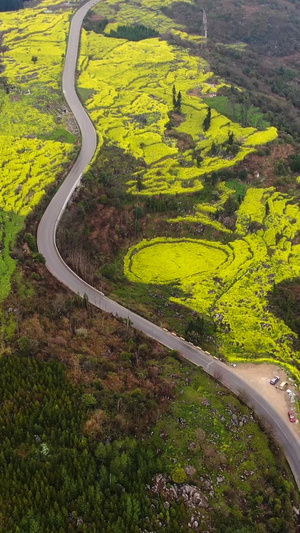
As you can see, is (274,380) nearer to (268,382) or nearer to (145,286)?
(268,382)

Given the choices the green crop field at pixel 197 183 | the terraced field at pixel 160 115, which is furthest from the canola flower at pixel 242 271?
the terraced field at pixel 160 115

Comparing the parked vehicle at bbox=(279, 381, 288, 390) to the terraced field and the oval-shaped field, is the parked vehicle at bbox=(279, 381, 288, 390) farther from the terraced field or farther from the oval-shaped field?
the terraced field

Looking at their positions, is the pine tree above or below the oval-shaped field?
above

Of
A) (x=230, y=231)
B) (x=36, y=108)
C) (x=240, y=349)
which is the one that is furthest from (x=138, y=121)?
(x=240, y=349)

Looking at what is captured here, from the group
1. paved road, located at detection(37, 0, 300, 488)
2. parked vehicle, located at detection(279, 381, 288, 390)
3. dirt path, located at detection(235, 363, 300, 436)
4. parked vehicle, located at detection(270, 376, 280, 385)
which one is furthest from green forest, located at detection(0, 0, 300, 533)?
paved road, located at detection(37, 0, 300, 488)

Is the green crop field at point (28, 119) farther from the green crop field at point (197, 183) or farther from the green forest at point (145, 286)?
the green crop field at point (197, 183)

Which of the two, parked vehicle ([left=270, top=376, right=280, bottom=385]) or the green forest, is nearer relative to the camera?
the green forest

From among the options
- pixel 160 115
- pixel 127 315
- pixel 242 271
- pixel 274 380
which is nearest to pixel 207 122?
pixel 160 115
